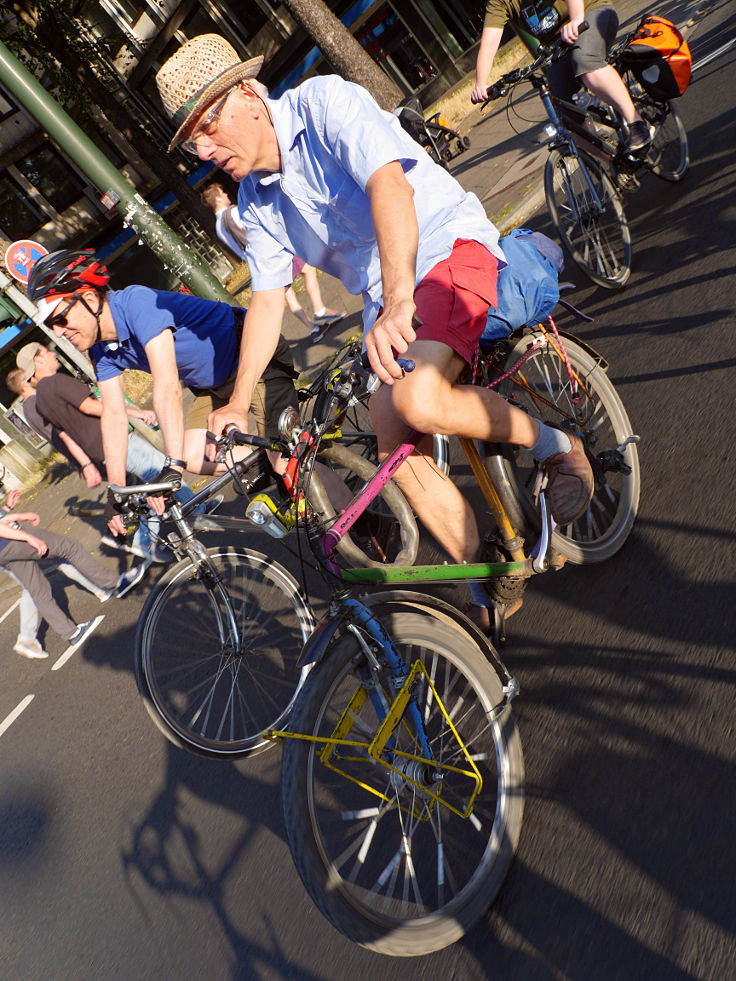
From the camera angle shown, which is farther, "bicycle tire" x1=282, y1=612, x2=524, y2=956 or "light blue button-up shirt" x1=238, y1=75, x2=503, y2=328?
"light blue button-up shirt" x1=238, y1=75, x2=503, y2=328

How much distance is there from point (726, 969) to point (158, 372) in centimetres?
331

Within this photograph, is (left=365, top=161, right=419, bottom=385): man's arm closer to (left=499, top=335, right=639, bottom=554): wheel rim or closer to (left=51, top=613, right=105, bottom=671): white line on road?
(left=499, top=335, right=639, bottom=554): wheel rim

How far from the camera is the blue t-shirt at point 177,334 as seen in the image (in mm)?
4051

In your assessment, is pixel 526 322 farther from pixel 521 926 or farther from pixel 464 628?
pixel 521 926

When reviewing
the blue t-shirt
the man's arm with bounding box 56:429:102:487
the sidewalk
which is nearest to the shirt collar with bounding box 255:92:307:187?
the blue t-shirt

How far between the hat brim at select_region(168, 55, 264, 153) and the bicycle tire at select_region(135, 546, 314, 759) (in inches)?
77.3

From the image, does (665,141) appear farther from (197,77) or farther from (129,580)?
(129,580)

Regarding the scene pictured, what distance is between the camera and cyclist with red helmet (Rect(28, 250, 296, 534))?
12.8ft

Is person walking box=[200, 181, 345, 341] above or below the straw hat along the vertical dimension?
below

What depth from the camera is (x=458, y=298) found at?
2.58m

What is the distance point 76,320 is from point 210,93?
78.3 inches

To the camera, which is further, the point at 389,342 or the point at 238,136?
the point at 238,136

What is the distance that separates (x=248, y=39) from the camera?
21.1m

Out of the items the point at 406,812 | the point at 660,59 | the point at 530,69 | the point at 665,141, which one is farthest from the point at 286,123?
the point at 665,141
